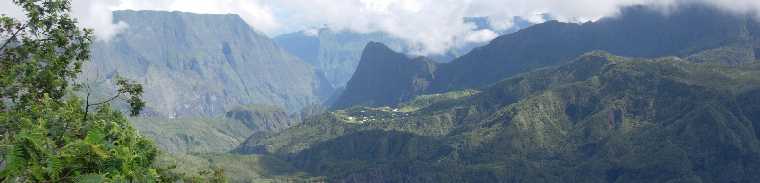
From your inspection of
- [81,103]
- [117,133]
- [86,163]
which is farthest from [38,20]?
[86,163]

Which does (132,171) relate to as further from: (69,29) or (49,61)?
(69,29)

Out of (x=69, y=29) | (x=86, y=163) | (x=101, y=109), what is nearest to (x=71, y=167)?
(x=86, y=163)

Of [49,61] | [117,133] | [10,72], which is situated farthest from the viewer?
[49,61]

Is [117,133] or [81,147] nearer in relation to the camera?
[81,147]

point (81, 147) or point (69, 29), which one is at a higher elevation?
point (69, 29)

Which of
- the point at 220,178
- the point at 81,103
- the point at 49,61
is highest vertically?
the point at 49,61

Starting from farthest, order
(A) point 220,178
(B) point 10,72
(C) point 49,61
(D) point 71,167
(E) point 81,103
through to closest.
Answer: (A) point 220,178, (C) point 49,61, (B) point 10,72, (E) point 81,103, (D) point 71,167

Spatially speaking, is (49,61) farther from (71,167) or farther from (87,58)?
(71,167)
